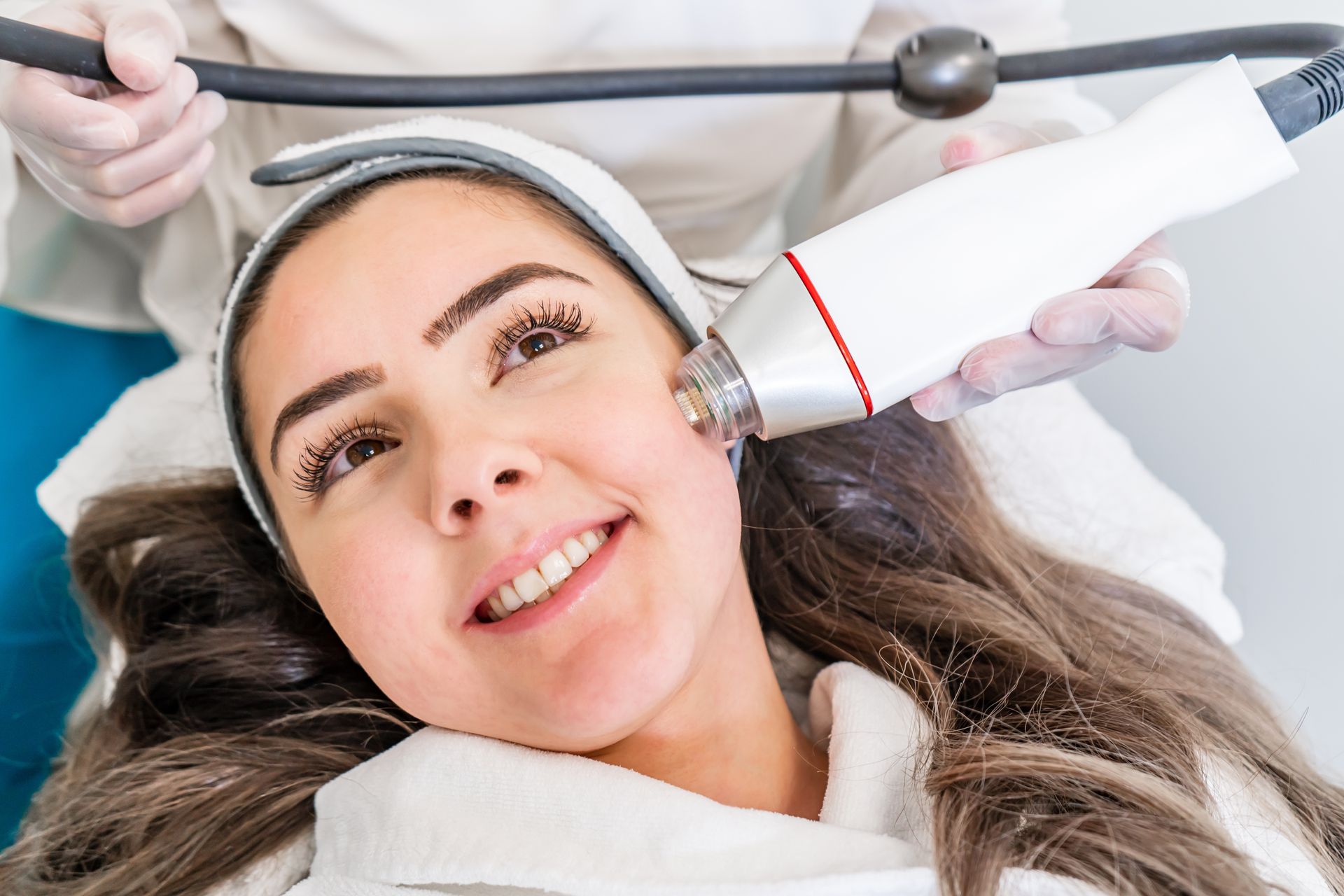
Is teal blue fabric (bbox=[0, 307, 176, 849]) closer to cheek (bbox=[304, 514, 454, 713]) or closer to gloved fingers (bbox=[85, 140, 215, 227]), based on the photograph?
gloved fingers (bbox=[85, 140, 215, 227])

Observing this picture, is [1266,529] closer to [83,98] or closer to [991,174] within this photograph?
[991,174]

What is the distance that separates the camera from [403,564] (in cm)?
84

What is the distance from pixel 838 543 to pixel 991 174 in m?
0.53

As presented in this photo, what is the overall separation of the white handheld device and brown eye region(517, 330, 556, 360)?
160 mm

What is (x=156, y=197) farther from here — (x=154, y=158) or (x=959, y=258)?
(x=959, y=258)

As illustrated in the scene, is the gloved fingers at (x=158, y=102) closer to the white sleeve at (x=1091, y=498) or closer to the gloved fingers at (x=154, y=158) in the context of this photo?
the gloved fingers at (x=154, y=158)

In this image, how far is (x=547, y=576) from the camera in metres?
0.84

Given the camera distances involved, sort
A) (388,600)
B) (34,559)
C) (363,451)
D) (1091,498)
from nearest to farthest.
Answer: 1. (388,600)
2. (363,451)
3. (34,559)
4. (1091,498)

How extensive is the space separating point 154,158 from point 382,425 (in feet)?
1.18

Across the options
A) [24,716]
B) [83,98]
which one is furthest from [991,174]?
[24,716]

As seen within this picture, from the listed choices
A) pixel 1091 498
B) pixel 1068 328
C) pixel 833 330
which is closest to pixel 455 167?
pixel 833 330

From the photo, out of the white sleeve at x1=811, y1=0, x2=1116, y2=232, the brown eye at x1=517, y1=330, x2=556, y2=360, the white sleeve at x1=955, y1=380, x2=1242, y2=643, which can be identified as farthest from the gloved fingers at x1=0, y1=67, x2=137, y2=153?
the white sleeve at x1=955, y1=380, x2=1242, y2=643

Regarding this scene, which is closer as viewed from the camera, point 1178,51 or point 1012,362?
point 1012,362

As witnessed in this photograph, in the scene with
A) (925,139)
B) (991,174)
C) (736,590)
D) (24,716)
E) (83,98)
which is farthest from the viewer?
(925,139)
